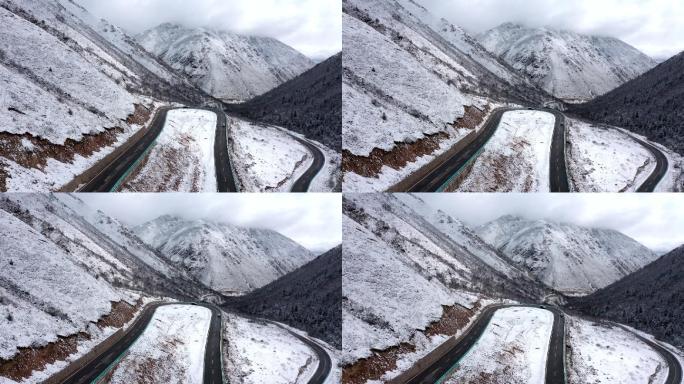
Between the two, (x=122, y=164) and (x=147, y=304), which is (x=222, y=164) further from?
(x=147, y=304)

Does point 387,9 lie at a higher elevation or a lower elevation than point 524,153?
higher

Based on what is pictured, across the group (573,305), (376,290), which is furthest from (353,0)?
(573,305)

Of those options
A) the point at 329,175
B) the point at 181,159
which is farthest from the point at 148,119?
the point at 329,175

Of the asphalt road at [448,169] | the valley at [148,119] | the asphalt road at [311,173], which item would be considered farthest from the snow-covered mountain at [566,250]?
the valley at [148,119]

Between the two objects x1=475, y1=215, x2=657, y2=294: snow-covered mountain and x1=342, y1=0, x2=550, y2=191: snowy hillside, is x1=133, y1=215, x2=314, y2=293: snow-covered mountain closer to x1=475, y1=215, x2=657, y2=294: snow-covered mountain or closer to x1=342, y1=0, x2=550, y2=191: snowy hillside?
x1=342, y1=0, x2=550, y2=191: snowy hillside

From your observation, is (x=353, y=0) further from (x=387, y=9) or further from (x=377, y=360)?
(x=377, y=360)

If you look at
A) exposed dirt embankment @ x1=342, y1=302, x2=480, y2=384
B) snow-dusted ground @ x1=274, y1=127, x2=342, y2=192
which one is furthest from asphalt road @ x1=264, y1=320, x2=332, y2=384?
snow-dusted ground @ x1=274, y1=127, x2=342, y2=192

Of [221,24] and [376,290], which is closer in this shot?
[376,290]
